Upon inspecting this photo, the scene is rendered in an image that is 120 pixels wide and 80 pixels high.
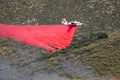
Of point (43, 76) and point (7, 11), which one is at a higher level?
point (7, 11)

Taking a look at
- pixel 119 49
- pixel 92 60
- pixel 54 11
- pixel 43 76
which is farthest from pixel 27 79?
pixel 54 11

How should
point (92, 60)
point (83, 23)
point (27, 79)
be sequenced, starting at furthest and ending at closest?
1. point (83, 23)
2. point (92, 60)
3. point (27, 79)

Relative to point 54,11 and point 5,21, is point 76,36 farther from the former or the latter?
point 5,21

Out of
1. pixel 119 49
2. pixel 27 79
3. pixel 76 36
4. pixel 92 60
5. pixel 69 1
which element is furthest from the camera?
pixel 69 1

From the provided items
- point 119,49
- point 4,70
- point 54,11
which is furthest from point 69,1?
point 4,70

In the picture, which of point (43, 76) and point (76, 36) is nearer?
point (43, 76)

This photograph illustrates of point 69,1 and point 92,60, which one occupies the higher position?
point 69,1

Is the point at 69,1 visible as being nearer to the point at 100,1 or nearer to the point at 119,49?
the point at 100,1

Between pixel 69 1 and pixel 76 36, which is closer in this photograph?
pixel 76 36

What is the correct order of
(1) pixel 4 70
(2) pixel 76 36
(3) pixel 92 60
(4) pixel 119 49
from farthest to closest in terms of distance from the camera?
(2) pixel 76 36 → (4) pixel 119 49 → (3) pixel 92 60 → (1) pixel 4 70
